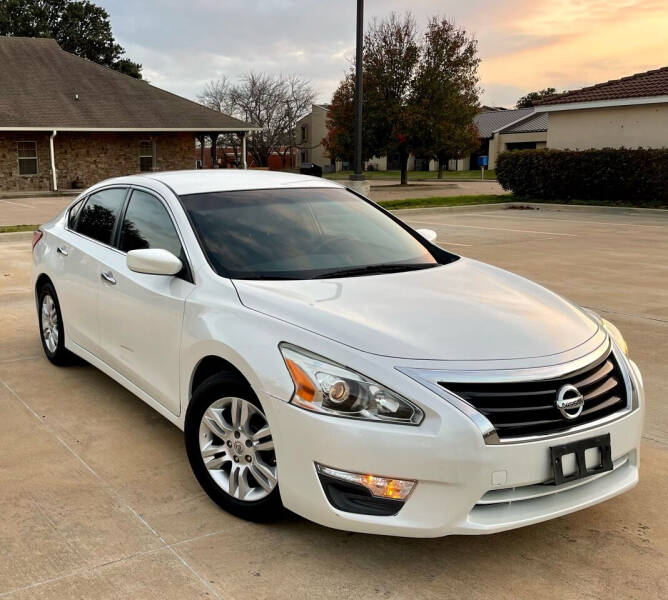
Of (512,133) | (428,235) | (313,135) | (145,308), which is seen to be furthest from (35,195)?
(313,135)

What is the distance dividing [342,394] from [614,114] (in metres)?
24.9

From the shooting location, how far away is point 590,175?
77.3 ft

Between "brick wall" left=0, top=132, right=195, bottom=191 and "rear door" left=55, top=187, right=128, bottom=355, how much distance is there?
92.2 ft

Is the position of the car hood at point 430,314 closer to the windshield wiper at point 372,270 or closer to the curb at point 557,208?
the windshield wiper at point 372,270

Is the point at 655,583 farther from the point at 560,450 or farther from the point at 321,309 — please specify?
the point at 321,309

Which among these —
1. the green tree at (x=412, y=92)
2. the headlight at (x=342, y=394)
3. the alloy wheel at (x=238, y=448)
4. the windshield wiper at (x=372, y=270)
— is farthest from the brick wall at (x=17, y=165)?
the headlight at (x=342, y=394)

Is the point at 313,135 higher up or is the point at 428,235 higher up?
the point at 313,135

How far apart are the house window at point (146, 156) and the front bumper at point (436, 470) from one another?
107 feet

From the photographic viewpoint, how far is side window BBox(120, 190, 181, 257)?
14.3 feet

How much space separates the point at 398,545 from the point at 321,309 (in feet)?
3.59

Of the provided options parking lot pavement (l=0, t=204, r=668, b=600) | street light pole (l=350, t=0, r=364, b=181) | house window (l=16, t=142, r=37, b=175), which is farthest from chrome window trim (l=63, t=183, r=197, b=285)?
house window (l=16, t=142, r=37, b=175)

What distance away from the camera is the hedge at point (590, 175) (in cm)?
2211

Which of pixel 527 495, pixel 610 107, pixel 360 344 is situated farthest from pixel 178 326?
pixel 610 107

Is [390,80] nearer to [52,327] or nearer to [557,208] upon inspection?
[557,208]
